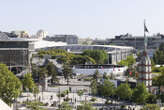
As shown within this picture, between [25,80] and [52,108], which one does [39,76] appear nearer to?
[25,80]

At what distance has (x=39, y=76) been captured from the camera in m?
54.3

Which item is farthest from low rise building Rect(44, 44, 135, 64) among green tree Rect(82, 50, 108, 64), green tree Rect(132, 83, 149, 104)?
green tree Rect(132, 83, 149, 104)

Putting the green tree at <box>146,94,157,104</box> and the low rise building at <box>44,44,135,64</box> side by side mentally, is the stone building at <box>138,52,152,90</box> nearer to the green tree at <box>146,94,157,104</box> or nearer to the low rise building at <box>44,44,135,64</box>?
the green tree at <box>146,94,157,104</box>

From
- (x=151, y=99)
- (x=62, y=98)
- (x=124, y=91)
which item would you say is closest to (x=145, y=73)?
(x=151, y=99)

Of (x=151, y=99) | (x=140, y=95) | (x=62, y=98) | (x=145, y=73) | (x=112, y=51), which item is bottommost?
(x=62, y=98)

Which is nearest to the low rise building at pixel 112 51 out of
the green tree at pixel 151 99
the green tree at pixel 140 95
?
the green tree at pixel 151 99

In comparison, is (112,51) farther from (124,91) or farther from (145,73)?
(124,91)

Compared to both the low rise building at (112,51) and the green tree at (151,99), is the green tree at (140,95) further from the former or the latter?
the low rise building at (112,51)

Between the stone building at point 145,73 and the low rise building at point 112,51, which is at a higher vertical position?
the stone building at point 145,73

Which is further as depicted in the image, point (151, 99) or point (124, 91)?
point (124, 91)

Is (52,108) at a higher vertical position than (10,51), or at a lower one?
lower

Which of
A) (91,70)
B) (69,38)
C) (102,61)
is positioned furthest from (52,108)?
(69,38)

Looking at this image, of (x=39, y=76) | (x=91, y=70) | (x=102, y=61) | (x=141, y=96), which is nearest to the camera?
(x=141, y=96)

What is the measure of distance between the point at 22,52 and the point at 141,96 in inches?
1251
